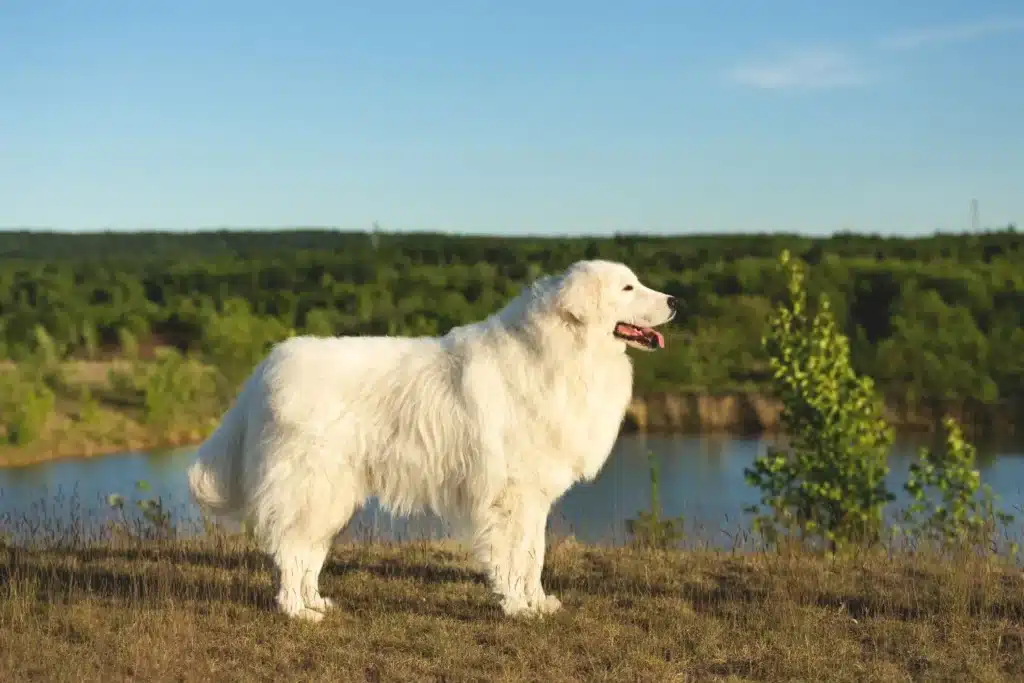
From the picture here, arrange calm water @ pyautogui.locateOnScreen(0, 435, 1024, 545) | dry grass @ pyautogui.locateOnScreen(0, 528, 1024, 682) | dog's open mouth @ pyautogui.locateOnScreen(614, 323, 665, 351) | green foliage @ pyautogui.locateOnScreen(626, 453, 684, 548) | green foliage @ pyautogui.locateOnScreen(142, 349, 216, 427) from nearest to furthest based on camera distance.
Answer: dry grass @ pyautogui.locateOnScreen(0, 528, 1024, 682)
dog's open mouth @ pyautogui.locateOnScreen(614, 323, 665, 351)
green foliage @ pyautogui.locateOnScreen(626, 453, 684, 548)
calm water @ pyautogui.locateOnScreen(0, 435, 1024, 545)
green foliage @ pyautogui.locateOnScreen(142, 349, 216, 427)

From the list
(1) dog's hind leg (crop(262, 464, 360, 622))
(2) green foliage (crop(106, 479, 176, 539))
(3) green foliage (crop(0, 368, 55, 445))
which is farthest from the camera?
(3) green foliage (crop(0, 368, 55, 445))

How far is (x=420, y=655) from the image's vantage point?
6.18 m

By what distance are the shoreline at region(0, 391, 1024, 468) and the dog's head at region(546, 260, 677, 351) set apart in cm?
2656

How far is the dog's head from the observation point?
6938 mm

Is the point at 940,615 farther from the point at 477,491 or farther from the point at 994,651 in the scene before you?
the point at 477,491

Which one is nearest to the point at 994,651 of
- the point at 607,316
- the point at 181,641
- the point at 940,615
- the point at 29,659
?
the point at 940,615

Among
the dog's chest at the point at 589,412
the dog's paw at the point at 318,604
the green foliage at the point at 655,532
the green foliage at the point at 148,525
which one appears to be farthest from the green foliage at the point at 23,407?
the dog's chest at the point at 589,412

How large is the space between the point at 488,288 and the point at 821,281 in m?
18.8

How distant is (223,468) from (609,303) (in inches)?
97.1

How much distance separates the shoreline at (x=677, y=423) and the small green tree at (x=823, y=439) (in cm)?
1946

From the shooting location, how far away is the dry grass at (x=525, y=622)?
6004 mm

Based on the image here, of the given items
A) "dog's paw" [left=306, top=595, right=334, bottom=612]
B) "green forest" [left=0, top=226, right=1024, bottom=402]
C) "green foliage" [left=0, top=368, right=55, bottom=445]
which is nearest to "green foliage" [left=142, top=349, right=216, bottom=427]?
"green foliage" [left=0, top=368, right=55, bottom=445]

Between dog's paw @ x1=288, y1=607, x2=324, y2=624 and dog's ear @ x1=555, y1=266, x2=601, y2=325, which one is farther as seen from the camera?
dog's ear @ x1=555, y1=266, x2=601, y2=325

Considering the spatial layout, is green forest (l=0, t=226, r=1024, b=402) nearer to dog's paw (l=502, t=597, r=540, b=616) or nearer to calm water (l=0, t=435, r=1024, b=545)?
calm water (l=0, t=435, r=1024, b=545)
